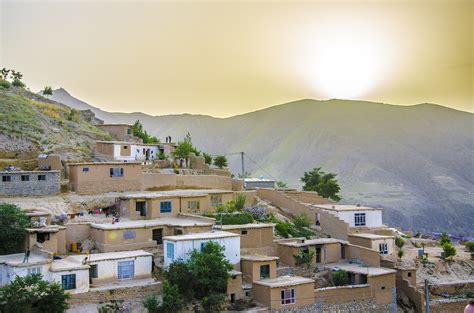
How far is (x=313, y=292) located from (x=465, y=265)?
14.1 metres

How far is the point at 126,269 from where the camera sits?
21.9 meters

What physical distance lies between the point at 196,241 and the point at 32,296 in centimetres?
651

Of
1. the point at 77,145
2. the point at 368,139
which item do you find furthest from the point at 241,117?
the point at 77,145

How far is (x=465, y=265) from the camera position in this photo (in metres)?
33.2

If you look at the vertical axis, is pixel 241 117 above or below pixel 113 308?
above

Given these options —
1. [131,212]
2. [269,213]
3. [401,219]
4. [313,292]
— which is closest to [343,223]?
[269,213]

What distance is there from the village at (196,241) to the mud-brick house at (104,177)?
5 cm

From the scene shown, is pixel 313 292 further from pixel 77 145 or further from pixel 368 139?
pixel 368 139

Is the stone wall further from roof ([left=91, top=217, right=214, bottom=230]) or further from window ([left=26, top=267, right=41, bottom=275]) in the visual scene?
window ([left=26, top=267, right=41, bottom=275])

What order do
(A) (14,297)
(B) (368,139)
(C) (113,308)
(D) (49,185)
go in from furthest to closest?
(B) (368,139) → (D) (49,185) → (C) (113,308) → (A) (14,297)

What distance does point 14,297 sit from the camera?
59.4 feet

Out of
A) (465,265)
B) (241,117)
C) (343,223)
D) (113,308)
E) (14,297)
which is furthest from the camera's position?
(241,117)

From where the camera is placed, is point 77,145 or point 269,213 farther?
point 77,145

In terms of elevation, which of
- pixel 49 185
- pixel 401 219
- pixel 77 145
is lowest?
pixel 401 219
